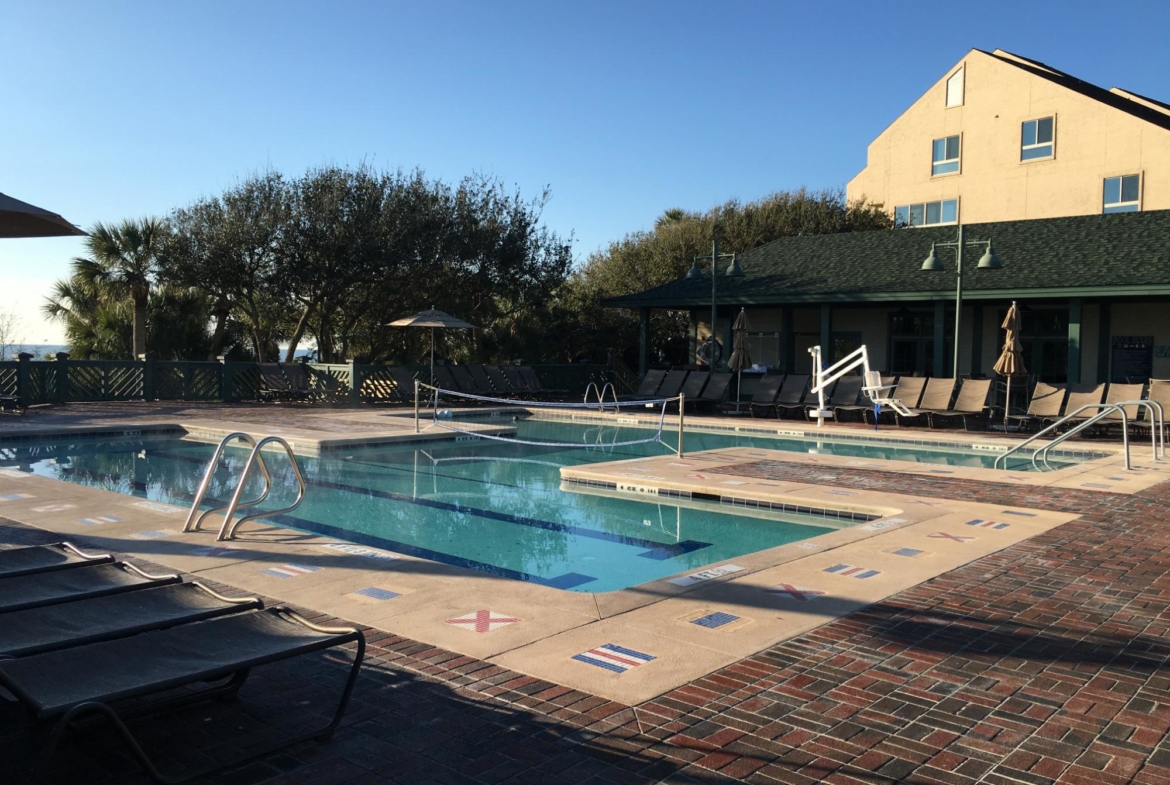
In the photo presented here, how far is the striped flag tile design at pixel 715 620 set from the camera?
14.8 feet

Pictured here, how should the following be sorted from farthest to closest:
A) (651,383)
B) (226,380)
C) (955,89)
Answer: (955,89), (651,383), (226,380)

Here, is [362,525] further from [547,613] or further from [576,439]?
[576,439]

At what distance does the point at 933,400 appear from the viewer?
16.8m

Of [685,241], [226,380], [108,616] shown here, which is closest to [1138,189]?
[685,241]

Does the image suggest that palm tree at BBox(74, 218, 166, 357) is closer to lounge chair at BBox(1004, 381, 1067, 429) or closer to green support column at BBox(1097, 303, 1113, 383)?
lounge chair at BBox(1004, 381, 1067, 429)

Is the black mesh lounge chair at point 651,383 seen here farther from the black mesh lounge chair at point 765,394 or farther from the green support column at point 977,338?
the green support column at point 977,338

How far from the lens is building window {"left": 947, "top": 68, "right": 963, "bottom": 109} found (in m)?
31.3

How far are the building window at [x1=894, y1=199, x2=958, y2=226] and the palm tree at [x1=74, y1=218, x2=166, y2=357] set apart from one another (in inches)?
957

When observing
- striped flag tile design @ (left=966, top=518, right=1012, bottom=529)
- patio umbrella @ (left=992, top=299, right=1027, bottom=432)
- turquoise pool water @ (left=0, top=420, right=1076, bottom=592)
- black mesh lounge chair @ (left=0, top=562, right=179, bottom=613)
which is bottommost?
turquoise pool water @ (left=0, top=420, right=1076, bottom=592)

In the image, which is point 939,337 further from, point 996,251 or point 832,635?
point 832,635

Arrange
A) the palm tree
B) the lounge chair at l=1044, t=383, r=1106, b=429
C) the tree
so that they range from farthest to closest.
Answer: the tree
the palm tree
the lounge chair at l=1044, t=383, r=1106, b=429

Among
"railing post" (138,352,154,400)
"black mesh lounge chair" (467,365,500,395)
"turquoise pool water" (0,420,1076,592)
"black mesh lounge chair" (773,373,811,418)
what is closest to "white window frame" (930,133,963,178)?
"black mesh lounge chair" (773,373,811,418)

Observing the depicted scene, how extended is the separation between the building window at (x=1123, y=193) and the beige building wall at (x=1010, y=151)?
0.65 ft

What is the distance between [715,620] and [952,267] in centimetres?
1831
